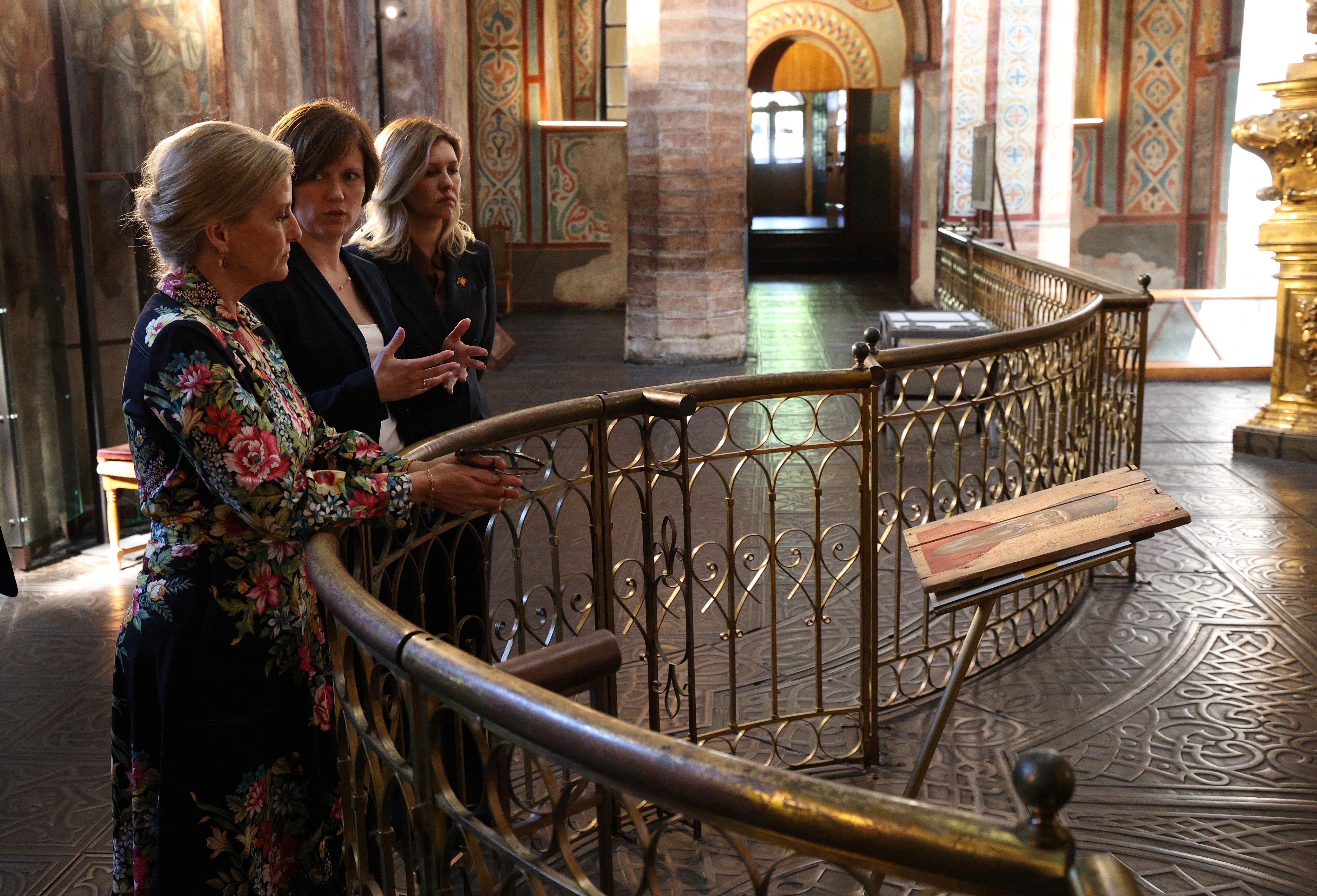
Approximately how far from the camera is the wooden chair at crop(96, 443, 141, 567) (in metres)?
4.79

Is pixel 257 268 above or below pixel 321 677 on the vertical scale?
above

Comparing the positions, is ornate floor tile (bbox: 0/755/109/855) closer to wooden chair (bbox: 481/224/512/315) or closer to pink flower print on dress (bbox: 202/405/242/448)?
pink flower print on dress (bbox: 202/405/242/448)

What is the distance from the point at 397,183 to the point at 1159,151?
15539 millimetres

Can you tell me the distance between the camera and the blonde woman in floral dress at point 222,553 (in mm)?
1748

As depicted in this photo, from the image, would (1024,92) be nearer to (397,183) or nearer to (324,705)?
(397,183)

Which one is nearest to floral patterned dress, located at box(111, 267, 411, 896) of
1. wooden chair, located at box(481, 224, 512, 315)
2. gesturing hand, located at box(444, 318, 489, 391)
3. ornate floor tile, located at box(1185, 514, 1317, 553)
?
gesturing hand, located at box(444, 318, 489, 391)

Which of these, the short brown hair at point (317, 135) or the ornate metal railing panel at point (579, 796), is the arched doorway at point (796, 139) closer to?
the short brown hair at point (317, 135)

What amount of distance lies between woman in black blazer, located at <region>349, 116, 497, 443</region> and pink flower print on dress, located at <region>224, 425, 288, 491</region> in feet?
2.72

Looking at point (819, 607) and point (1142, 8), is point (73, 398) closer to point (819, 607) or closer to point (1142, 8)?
point (819, 607)

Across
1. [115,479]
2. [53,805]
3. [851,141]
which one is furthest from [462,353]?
[851,141]

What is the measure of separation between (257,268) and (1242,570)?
4.09m

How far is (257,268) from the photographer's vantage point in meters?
1.89

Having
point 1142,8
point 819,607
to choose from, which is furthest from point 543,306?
point 819,607

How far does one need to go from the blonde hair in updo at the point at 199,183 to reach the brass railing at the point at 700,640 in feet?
1.71
